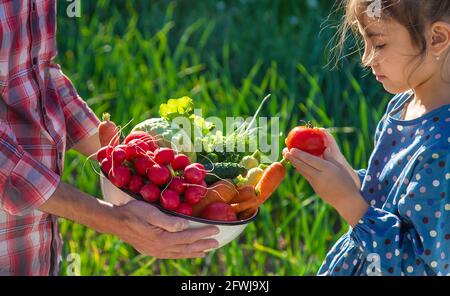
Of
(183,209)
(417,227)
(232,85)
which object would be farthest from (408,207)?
(232,85)

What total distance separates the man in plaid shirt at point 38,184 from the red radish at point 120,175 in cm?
5

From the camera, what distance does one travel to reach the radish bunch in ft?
6.48

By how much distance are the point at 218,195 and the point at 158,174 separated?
156mm

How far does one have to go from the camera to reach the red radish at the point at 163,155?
6.53 feet

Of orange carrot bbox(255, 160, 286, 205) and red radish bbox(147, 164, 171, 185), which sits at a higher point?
red radish bbox(147, 164, 171, 185)

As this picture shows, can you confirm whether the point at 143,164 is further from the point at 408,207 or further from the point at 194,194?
the point at 408,207

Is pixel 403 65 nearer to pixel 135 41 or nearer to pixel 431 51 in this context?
pixel 431 51

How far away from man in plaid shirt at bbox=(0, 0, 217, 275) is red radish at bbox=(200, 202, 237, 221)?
0.10 feet

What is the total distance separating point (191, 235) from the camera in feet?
6.53

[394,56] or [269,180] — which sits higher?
[394,56]

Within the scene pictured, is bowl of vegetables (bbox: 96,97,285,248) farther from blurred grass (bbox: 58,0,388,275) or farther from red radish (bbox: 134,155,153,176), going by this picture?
blurred grass (bbox: 58,0,388,275)

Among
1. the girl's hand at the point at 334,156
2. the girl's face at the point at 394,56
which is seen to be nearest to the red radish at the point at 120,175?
the girl's hand at the point at 334,156

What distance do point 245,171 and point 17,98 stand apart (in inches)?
22.3

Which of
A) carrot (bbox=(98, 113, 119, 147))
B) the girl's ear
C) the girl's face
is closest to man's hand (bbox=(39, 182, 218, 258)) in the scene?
carrot (bbox=(98, 113, 119, 147))
